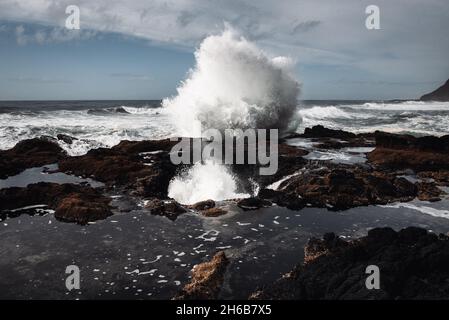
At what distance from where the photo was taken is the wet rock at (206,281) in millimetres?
7799

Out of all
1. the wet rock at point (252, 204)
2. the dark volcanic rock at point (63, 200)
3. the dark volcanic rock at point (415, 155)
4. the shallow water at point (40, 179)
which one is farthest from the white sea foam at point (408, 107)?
the dark volcanic rock at point (63, 200)

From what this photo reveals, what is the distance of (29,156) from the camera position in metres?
20.5

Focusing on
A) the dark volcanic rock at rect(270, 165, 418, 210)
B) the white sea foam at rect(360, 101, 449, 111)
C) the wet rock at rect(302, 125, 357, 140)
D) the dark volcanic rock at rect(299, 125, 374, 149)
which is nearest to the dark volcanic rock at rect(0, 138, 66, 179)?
the dark volcanic rock at rect(270, 165, 418, 210)

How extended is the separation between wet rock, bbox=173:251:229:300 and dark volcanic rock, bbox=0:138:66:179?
41.6ft

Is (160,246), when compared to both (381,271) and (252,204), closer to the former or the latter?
(252,204)

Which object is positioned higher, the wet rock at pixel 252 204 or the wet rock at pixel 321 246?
the wet rock at pixel 252 204

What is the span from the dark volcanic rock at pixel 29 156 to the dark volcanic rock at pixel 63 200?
4.46 m

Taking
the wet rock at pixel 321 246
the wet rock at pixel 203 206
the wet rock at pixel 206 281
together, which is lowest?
the wet rock at pixel 206 281

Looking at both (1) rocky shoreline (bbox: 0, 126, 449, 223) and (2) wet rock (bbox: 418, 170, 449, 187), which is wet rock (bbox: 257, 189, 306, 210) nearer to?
(1) rocky shoreline (bbox: 0, 126, 449, 223)

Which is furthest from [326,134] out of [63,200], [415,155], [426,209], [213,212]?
[63,200]

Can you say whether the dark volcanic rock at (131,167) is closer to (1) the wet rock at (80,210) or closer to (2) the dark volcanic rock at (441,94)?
(1) the wet rock at (80,210)
